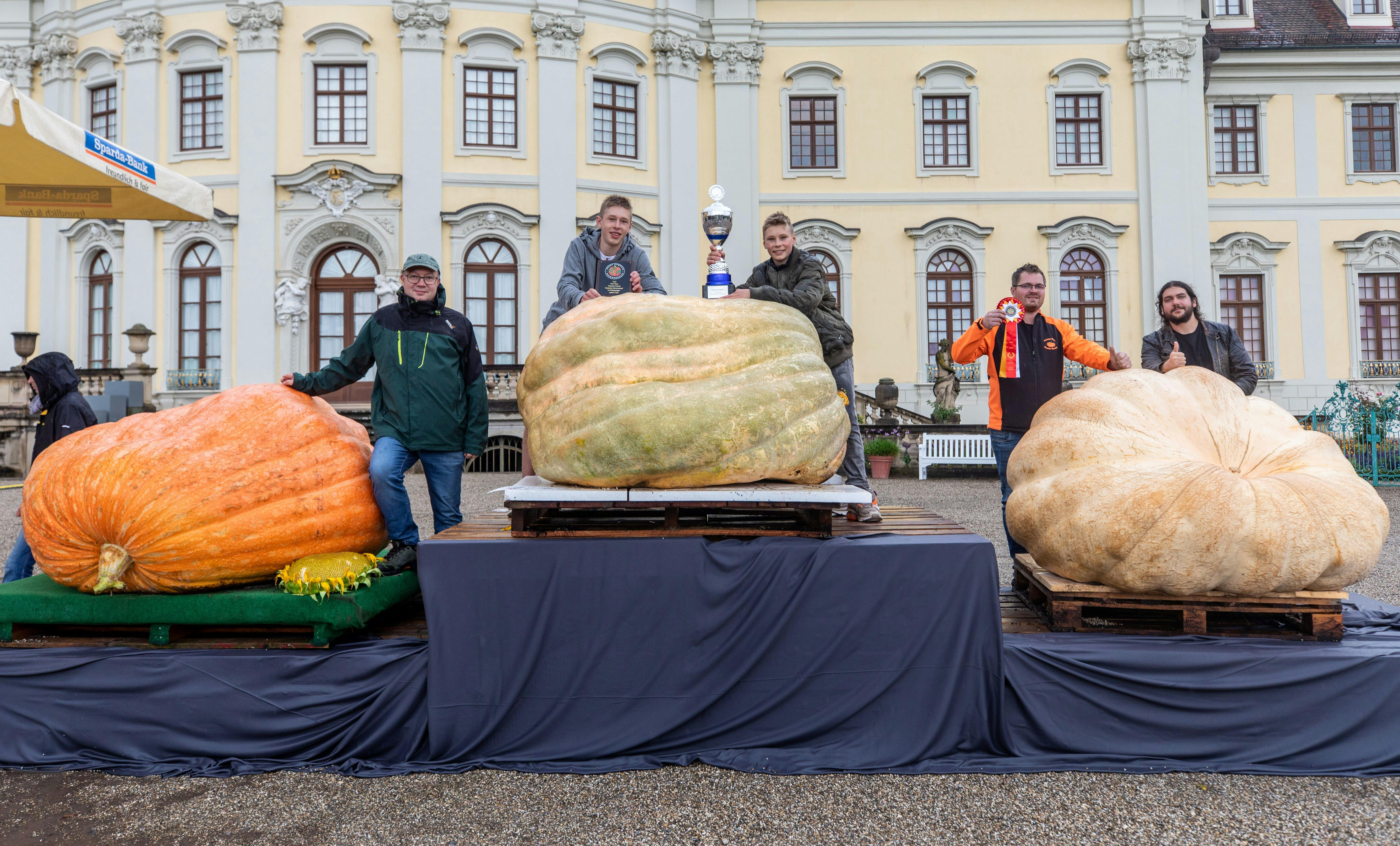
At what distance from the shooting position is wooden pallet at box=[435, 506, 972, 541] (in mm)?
2783

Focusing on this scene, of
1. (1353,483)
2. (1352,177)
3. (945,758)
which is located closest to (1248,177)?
(1352,177)

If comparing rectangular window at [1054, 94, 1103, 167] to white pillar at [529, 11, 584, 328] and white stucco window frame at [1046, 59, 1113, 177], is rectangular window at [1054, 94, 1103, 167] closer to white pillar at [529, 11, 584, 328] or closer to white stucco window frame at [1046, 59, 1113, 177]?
white stucco window frame at [1046, 59, 1113, 177]

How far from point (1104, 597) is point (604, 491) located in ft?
5.88

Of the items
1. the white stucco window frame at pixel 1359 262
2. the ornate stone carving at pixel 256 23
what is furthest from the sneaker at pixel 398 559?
the white stucco window frame at pixel 1359 262

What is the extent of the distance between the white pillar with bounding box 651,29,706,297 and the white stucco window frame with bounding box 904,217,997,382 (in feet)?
16.2

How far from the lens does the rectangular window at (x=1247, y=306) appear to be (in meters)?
19.6

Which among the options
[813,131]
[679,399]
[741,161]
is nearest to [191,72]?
[741,161]

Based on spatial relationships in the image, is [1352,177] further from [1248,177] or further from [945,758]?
[945,758]

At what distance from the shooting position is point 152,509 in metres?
2.67

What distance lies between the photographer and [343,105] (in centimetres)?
1617

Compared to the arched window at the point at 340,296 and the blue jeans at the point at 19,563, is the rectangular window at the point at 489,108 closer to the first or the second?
the arched window at the point at 340,296

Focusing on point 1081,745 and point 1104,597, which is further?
point 1104,597

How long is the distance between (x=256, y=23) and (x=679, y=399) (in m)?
17.4

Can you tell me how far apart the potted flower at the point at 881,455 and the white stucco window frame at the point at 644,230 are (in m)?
5.58
